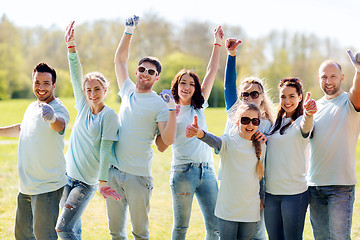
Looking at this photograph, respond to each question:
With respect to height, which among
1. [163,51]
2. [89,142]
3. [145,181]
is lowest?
[145,181]

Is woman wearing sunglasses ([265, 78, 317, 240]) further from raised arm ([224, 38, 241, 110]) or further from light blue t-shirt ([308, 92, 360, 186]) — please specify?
raised arm ([224, 38, 241, 110])

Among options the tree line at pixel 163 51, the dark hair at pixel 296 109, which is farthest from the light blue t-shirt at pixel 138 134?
the tree line at pixel 163 51

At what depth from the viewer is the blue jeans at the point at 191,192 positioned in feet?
13.3

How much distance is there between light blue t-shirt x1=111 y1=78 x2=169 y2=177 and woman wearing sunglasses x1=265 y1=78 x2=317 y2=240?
104 cm

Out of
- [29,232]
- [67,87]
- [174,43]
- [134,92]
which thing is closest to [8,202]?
[29,232]

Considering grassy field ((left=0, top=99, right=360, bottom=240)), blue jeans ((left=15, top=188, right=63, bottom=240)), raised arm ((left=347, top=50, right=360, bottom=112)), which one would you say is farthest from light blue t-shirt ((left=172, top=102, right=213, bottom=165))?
grassy field ((left=0, top=99, right=360, bottom=240))

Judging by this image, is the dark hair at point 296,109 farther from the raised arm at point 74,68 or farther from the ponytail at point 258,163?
the raised arm at point 74,68

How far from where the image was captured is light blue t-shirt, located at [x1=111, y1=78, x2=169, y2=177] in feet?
12.5

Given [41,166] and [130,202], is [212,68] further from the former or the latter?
[41,166]

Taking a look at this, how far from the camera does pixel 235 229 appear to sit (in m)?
3.69

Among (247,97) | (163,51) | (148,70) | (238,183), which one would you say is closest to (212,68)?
(247,97)

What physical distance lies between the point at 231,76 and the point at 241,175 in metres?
1.05

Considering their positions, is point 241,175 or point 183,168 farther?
point 183,168

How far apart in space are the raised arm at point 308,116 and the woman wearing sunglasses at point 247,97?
0.37m
